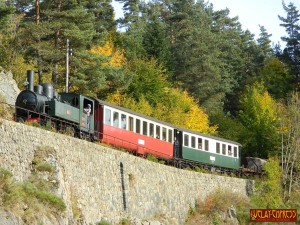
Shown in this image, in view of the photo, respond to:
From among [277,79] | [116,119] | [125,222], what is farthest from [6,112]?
[277,79]

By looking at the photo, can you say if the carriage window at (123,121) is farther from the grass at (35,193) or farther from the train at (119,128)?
the grass at (35,193)

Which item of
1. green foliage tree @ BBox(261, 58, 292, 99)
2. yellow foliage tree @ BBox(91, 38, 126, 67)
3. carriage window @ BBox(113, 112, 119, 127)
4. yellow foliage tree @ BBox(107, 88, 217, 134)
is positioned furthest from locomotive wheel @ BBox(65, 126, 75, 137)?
green foliage tree @ BBox(261, 58, 292, 99)

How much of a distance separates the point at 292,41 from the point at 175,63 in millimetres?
17144

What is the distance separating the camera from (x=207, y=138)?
55469mm

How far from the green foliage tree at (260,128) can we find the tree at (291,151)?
415 cm

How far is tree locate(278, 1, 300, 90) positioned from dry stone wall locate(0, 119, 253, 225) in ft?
144

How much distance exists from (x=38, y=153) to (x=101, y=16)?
50602 millimetres

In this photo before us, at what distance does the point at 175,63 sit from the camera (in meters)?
87.0

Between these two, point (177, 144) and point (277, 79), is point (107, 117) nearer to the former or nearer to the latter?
point (177, 144)

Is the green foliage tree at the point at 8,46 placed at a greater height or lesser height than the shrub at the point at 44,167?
greater

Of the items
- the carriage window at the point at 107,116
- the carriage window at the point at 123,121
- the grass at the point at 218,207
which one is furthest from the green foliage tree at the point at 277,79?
the carriage window at the point at 107,116

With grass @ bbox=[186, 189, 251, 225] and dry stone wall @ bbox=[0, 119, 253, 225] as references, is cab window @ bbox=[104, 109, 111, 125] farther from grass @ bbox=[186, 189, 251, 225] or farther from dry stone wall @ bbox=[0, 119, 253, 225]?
grass @ bbox=[186, 189, 251, 225]

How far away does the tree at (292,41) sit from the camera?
92.1 metres

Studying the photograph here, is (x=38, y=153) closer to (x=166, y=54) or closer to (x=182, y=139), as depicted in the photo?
(x=182, y=139)
